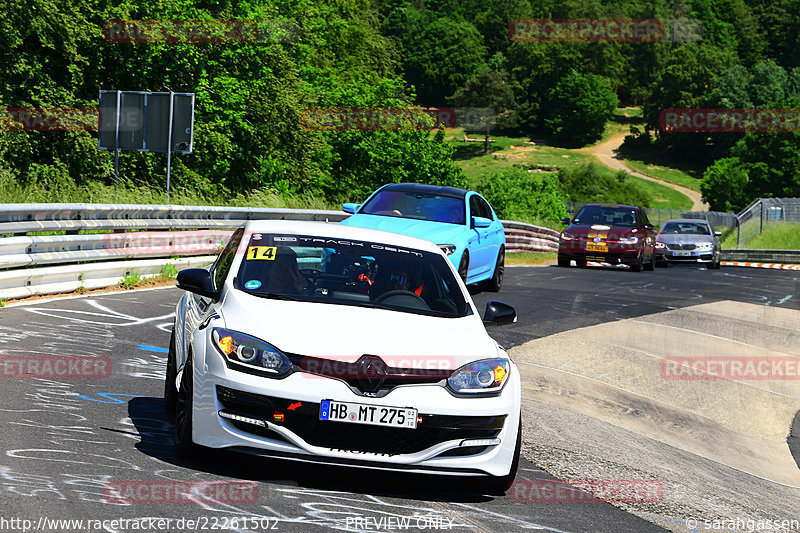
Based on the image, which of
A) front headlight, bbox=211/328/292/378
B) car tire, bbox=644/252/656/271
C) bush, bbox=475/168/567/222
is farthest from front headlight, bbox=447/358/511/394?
bush, bbox=475/168/567/222

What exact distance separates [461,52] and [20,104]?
159556 mm

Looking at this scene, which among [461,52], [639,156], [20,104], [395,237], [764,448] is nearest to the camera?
[395,237]

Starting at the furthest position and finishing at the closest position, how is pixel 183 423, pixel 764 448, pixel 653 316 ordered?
pixel 653 316 → pixel 764 448 → pixel 183 423

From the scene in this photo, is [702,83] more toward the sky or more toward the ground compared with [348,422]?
more toward the sky

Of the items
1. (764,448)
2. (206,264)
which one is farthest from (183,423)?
(206,264)

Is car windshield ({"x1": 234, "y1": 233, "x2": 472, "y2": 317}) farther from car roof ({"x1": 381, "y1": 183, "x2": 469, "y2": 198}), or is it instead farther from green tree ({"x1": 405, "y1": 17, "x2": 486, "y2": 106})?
green tree ({"x1": 405, "y1": 17, "x2": 486, "y2": 106})

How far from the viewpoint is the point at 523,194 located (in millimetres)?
77500

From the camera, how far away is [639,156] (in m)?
157

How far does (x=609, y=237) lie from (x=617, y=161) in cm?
13077

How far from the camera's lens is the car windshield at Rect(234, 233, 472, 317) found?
21.3 feet

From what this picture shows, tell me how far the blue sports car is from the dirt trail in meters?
112

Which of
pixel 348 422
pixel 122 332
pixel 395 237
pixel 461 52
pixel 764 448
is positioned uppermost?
pixel 461 52

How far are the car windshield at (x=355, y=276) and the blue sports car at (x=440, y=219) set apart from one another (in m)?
8.11

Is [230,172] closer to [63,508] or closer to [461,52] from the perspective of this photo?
[63,508]
